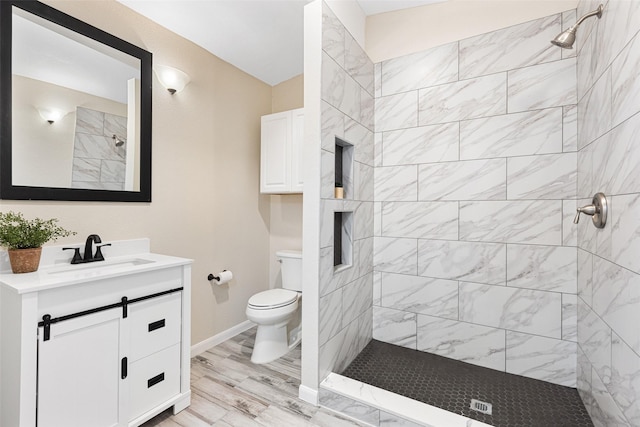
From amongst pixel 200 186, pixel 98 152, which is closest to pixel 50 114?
pixel 98 152

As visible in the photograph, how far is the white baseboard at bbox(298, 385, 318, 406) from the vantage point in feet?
5.87

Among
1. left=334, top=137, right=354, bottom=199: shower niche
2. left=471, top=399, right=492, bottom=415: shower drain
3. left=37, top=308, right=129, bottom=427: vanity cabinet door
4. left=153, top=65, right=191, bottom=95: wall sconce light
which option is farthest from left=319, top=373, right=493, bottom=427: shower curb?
left=153, top=65, right=191, bottom=95: wall sconce light

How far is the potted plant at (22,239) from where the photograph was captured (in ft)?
4.50

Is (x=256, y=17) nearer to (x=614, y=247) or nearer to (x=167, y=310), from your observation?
(x=167, y=310)

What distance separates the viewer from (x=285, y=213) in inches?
123

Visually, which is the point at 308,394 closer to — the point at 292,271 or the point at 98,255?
the point at 292,271

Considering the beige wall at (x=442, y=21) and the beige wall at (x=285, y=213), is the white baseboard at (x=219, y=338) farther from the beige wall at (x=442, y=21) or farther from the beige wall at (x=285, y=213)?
the beige wall at (x=442, y=21)

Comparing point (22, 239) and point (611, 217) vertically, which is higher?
point (611, 217)

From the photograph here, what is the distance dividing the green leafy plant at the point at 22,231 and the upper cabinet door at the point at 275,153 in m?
1.65

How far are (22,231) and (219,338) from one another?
1.66 metres

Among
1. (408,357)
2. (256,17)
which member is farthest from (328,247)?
(256,17)

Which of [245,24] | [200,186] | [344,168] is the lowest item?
[200,186]

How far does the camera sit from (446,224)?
2221mm

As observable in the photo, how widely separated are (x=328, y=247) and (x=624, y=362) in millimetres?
1428
